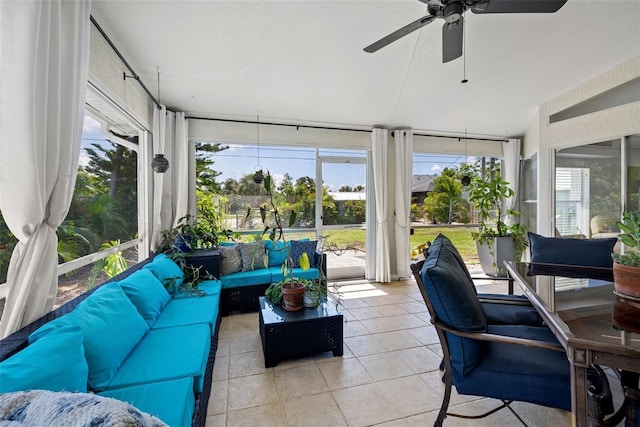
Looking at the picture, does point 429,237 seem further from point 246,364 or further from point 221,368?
point 221,368

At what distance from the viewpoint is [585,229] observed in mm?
3760

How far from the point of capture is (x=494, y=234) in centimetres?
471

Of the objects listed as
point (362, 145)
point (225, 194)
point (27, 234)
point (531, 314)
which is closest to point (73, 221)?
point (27, 234)

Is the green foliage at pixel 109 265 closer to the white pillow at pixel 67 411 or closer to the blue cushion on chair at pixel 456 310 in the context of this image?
the white pillow at pixel 67 411

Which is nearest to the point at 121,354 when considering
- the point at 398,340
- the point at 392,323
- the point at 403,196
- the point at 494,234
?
the point at 398,340

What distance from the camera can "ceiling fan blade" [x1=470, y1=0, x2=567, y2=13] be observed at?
5.34 ft

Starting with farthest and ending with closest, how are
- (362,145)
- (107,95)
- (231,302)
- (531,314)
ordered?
(362,145) → (231,302) → (107,95) → (531,314)

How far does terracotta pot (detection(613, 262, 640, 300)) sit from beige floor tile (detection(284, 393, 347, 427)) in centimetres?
167

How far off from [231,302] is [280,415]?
1762mm

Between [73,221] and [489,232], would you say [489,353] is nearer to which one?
[73,221]

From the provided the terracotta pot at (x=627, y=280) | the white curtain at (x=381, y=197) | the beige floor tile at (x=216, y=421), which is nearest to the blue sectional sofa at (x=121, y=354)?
the beige floor tile at (x=216, y=421)

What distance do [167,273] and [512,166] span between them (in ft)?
19.0

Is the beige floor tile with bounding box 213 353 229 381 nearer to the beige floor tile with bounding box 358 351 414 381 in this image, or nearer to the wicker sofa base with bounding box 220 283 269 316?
the wicker sofa base with bounding box 220 283 269 316

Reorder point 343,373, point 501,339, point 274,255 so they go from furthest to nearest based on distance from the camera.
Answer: point 274,255
point 343,373
point 501,339
